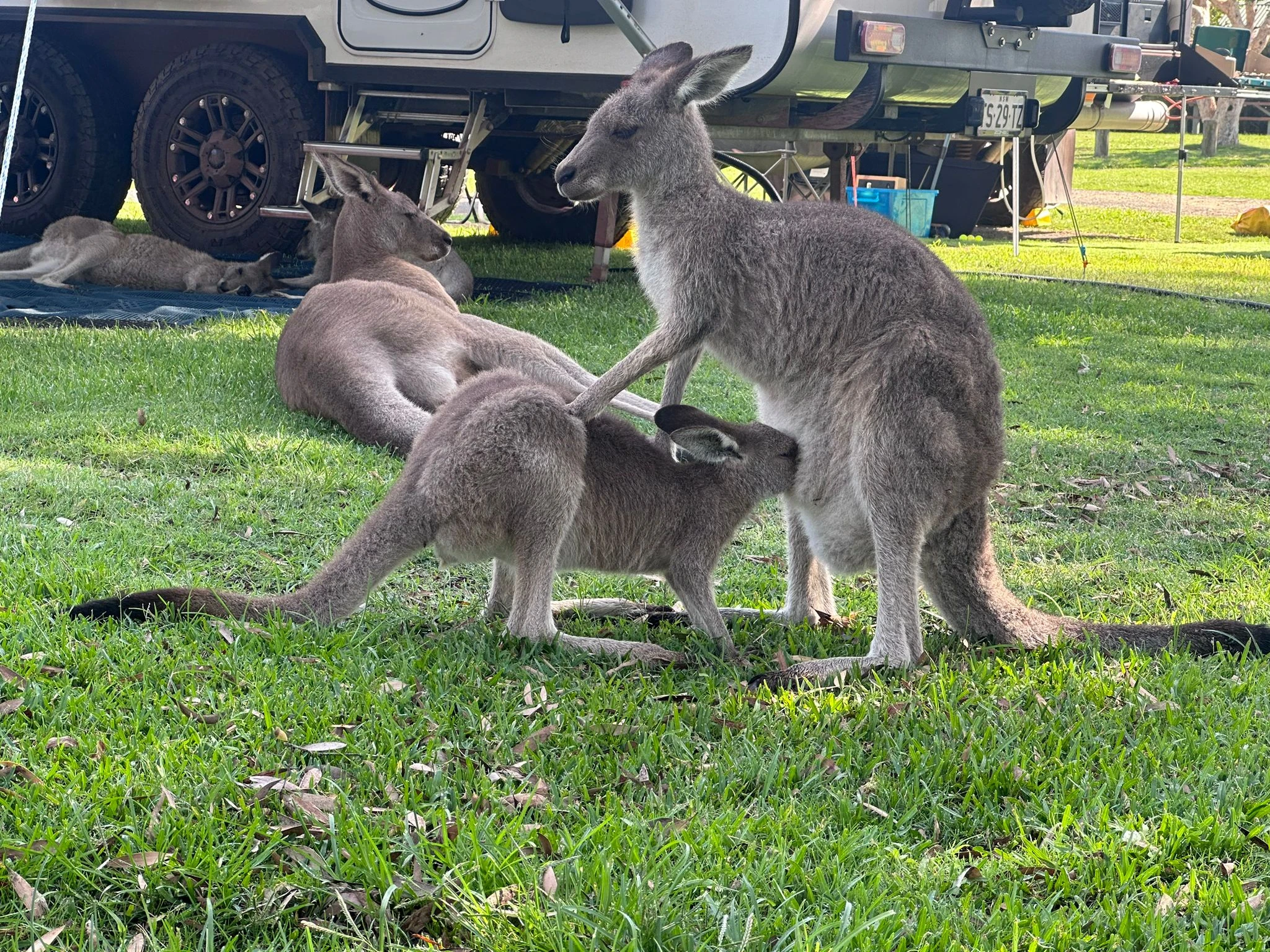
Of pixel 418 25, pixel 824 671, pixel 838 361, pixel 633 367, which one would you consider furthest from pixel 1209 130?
pixel 824 671

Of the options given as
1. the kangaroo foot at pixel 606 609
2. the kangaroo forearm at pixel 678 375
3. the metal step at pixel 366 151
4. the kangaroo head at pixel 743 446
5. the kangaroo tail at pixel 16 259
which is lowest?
the kangaroo foot at pixel 606 609

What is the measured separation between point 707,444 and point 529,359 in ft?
8.41

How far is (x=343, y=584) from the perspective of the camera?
10.8 ft

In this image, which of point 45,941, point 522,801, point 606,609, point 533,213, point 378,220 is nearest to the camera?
point 45,941

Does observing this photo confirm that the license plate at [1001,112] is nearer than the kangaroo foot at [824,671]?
No

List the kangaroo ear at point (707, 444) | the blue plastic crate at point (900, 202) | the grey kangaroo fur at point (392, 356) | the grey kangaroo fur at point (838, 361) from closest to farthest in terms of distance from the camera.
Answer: the grey kangaroo fur at point (838, 361) < the kangaroo ear at point (707, 444) < the grey kangaroo fur at point (392, 356) < the blue plastic crate at point (900, 202)

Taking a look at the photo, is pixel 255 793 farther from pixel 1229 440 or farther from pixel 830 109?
pixel 830 109

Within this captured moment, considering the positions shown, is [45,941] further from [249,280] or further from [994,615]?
[249,280]

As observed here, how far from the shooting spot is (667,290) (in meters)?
3.90

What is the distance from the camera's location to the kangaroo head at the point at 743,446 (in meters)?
3.63

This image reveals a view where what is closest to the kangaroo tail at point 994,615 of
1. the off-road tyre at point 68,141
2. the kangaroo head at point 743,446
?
the kangaroo head at point 743,446

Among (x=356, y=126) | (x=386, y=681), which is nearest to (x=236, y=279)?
(x=356, y=126)

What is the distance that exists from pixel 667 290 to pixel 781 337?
379 millimetres

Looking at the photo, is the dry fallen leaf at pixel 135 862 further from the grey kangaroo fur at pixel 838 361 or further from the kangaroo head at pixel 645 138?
the kangaroo head at pixel 645 138
